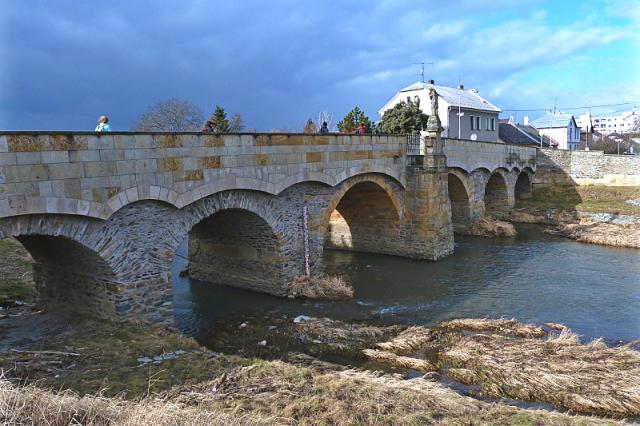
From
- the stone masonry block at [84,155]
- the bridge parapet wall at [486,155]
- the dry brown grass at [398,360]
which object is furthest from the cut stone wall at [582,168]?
the stone masonry block at [84,155]

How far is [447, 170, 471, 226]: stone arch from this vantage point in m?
28.9

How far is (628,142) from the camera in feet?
256

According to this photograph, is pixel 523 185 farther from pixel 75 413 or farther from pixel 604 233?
pixel 75 413

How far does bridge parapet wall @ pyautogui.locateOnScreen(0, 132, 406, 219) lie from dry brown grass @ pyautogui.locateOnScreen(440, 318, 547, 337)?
6562 millimetres

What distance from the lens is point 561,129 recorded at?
59.7 metres

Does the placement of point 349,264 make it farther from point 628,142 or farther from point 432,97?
point 628,142

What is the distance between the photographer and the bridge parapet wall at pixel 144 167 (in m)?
9.61

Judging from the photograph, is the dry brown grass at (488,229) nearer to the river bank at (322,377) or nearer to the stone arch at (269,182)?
the stone arch at (269,182)

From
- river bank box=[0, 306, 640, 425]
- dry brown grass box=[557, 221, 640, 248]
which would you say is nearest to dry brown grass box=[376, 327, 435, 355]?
river bank box=[0, 306, 640, 425]

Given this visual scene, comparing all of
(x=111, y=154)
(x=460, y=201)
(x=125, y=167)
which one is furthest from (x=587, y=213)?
(x=111, y=154)

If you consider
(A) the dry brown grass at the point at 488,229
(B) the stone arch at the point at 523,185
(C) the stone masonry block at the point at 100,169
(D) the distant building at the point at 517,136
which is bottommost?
(A) the dry brown grass at the point at 488,229

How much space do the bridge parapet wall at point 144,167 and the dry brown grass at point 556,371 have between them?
24.0 feet

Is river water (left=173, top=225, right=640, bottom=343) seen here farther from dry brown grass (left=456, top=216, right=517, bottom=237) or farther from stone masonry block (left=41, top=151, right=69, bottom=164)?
stone masonry block (left=41, top=151, right=69, bottom=164)

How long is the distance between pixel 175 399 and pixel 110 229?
17.0 ft
